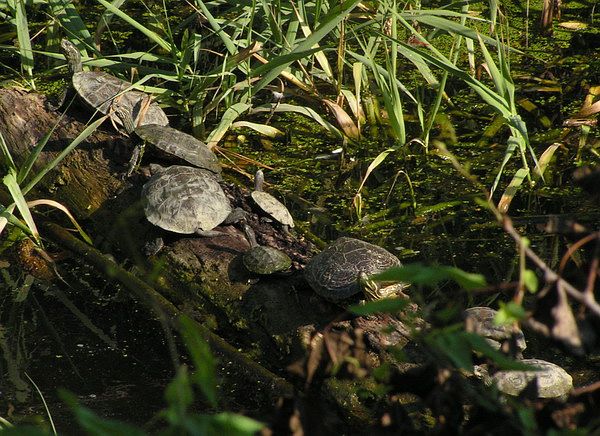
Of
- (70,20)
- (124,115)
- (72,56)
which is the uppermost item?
(70,20)

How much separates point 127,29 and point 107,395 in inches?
156

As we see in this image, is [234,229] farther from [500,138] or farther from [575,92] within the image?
[575,92]

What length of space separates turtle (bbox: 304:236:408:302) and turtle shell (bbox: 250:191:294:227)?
1.45ft

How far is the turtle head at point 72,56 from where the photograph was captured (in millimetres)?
4391

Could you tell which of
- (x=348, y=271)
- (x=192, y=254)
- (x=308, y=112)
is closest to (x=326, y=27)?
(x=308, y=112)

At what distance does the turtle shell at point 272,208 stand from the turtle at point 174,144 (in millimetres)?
502

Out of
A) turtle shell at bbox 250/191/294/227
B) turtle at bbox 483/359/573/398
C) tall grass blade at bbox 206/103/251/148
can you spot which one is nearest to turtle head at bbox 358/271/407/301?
turtle at bbox 483/359/573/398

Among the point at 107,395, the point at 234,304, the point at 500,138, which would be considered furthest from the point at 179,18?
the point at 107,395

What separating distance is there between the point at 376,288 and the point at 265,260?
432mm

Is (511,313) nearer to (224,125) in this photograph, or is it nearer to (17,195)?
(17,195)

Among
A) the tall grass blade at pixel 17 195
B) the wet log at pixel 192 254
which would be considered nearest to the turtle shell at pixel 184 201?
the wet log at pixel 192 254

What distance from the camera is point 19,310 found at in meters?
3.27

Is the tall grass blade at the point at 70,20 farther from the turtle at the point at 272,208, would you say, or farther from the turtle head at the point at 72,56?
the turtle at the point at 272,208

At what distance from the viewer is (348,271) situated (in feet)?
9.77
